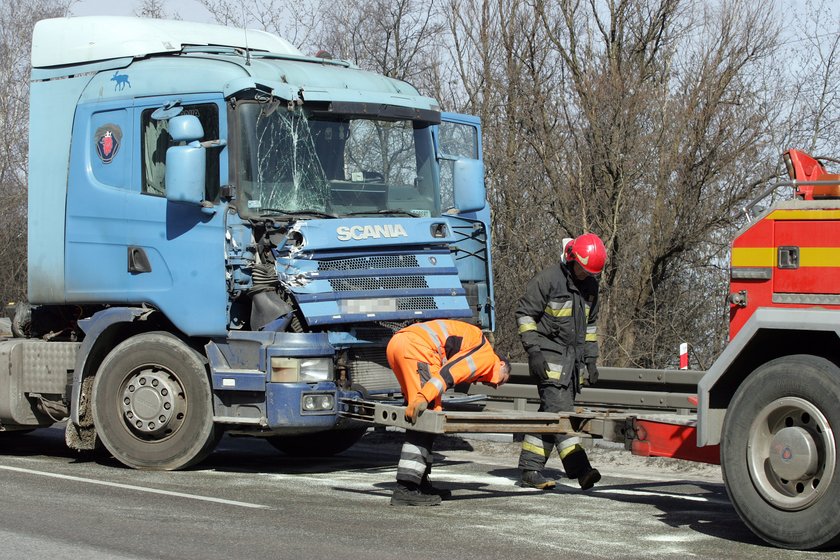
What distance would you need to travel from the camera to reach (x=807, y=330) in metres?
6.59

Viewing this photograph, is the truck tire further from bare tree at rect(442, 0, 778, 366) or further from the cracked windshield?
bare tree at rect(442, 0, 778, 366)

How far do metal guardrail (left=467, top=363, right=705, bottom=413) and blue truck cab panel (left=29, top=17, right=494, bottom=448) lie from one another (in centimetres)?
A: 138

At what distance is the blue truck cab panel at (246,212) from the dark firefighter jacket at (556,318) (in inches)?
29.7

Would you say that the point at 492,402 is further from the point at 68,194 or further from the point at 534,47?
the point at 534,47

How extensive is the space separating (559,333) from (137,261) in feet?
11.0

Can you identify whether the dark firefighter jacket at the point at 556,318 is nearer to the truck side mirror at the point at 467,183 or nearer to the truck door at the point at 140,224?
the truck side mirror at the point at 467,183

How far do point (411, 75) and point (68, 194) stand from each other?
44.0 feet

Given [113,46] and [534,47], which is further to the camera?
[534,47]

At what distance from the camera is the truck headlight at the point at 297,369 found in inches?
354

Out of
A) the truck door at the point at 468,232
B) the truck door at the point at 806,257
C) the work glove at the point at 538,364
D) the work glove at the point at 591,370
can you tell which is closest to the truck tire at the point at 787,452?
the truck door at the point at 806,257

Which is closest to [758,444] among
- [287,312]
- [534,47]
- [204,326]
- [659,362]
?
[287,312]

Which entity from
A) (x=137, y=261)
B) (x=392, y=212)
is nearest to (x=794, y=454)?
(x=392, y=212)

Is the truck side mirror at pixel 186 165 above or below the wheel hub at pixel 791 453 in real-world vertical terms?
above

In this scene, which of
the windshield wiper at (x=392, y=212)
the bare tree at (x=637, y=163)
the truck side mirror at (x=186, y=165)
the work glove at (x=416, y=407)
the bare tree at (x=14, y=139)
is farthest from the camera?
the bare tree at (x=14, y=139)
